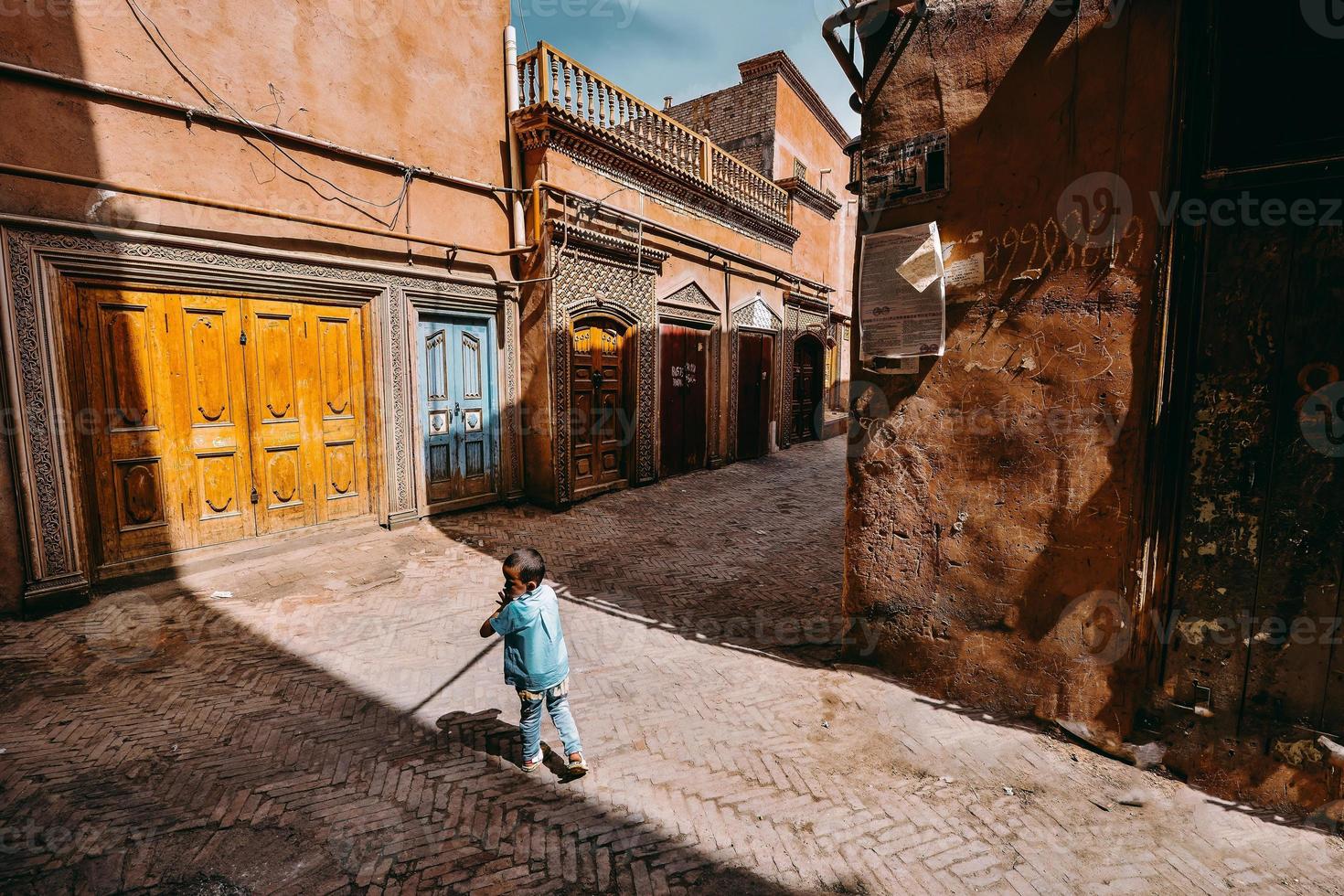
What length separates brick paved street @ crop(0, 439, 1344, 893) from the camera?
8.97 ft

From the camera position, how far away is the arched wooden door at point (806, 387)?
16.9 m

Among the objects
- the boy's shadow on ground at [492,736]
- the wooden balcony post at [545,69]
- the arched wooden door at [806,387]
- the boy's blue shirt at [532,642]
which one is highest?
the wooden balcony post at [545,69]

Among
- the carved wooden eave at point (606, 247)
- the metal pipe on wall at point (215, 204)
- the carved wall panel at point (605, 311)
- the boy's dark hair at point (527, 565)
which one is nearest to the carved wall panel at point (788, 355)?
the carved wooden eave at point (606, 247)

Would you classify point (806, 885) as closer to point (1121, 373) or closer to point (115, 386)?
point (1121, 373)

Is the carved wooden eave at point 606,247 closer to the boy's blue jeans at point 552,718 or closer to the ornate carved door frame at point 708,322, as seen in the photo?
the ornate carved door frame at point 708,322

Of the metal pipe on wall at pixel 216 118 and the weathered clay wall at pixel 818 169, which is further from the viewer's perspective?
the weathered clay wall at pixel 818 169

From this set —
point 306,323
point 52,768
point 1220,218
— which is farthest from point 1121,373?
point 306,323

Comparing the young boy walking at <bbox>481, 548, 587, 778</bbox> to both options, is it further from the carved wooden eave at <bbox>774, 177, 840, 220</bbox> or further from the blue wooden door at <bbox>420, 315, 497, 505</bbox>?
the carved wooden eave at <bbox>774, 177, 840, 220</bbox>

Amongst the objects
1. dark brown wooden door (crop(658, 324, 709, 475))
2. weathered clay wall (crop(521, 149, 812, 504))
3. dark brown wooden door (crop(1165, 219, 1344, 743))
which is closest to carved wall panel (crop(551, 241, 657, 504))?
weathered clay wall (crop(521, 149, 812, 504))

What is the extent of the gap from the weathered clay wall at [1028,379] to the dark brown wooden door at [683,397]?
769 cm

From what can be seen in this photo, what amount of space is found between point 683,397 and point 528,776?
9457 mm

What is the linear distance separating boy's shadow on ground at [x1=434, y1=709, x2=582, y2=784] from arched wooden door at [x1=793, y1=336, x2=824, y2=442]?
46.0 feet

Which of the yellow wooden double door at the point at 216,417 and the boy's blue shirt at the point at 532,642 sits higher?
the yellow wooden double door at the point at 216,417

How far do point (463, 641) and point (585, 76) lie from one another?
894 centimetres
